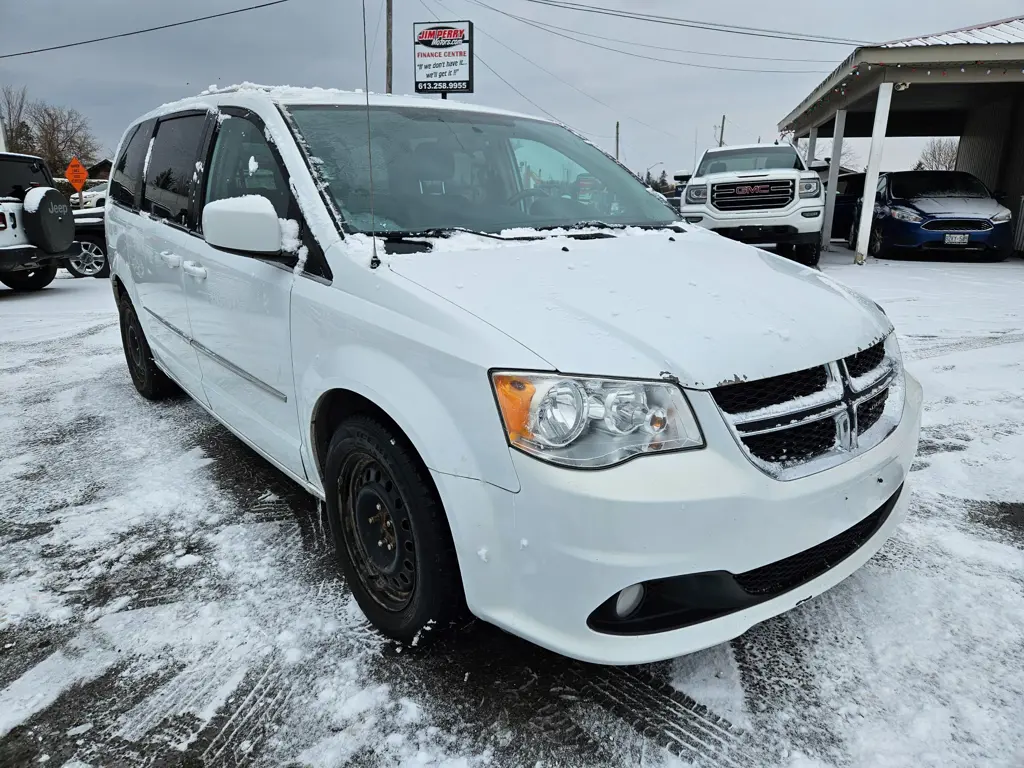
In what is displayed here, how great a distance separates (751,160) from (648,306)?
10.7 m

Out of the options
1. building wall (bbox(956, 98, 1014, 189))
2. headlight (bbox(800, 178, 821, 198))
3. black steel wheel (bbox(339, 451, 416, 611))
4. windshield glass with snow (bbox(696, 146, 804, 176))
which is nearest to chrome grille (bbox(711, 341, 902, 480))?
black steel wheel (bbox(339, 451, 416, 611))

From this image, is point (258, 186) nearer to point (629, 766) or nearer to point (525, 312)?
point (525, 312)

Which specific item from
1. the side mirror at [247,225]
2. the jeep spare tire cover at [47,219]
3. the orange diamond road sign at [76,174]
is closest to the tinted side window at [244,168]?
the side mirror at [247,225]

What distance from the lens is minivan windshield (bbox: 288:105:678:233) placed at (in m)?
2.41

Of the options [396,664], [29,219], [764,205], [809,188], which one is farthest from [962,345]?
[29,219]

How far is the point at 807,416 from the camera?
1.79 metres

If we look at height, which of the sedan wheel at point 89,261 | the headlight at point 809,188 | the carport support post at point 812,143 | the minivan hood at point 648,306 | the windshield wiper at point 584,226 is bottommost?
the sedan wheel at point 89,261

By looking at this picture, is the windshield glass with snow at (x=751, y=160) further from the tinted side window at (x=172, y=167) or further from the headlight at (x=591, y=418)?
the headlight at (x=591, y=418)

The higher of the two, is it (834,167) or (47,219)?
(834,167)

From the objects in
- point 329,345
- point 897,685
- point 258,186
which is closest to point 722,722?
point 897,685

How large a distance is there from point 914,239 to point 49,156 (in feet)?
158

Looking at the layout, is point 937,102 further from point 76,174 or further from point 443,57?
point 76,174

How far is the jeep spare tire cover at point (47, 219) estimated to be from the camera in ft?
29.5

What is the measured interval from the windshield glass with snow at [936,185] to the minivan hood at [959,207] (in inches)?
6.6
